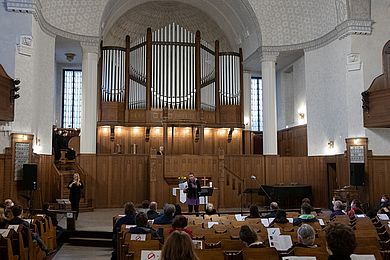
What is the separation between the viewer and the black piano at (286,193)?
16.4 metres

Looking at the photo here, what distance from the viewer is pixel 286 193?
16.5 metres

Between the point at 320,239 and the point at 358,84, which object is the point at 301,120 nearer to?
the point at 358,84

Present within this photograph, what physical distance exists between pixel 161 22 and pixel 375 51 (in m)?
10.3

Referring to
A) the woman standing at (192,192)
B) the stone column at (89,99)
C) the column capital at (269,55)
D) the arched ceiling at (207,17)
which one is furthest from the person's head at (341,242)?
the arched ceiling at (207,17)

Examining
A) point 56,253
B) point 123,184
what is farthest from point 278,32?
point 56,253

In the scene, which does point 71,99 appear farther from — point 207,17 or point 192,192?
point 192,192

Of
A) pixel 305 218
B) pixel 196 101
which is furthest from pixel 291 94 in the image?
pixel 305 218

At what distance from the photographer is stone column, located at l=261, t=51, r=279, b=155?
1839 cm

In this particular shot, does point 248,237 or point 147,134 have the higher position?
point 147,134

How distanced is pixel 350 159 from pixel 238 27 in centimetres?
873

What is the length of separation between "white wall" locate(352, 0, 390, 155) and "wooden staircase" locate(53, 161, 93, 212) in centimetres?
1001

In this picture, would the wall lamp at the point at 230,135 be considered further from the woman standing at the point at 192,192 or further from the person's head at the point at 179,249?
the person's head at the point at 179,249

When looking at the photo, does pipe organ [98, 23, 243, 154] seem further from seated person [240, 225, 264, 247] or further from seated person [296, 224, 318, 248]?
seated person [296, 224, 318, 248]

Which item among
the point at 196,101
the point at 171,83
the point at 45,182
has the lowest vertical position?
the point at 45,182
